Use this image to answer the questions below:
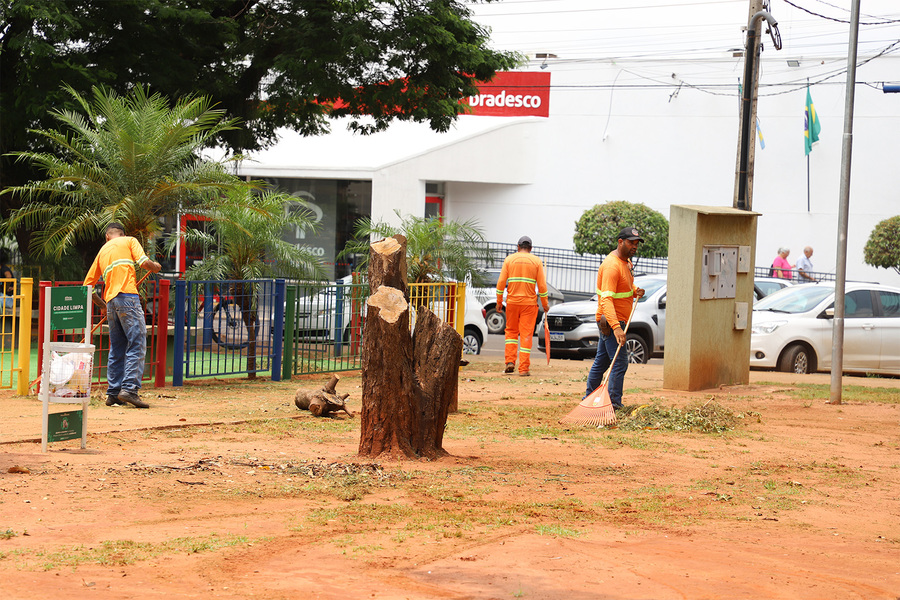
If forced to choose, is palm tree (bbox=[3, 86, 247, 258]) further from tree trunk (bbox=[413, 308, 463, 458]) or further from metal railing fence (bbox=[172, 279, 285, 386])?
tree trunk (bbox=[413, 308, 463, 458])

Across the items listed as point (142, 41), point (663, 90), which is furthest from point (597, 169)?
point (142, 41)

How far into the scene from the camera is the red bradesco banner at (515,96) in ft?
112

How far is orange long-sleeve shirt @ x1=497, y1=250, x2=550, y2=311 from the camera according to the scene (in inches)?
576

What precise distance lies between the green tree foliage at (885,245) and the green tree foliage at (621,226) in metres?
5.44

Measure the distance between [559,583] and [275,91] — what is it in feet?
49.6

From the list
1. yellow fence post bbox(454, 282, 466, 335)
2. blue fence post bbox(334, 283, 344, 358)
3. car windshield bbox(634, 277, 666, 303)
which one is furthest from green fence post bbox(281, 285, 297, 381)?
car windshield bbox(634, 277, 666, 303)

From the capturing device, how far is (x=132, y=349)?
34.3 feet

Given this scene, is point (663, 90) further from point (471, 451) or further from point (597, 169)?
point (471, 451)

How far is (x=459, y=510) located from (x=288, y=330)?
7519 millimetres

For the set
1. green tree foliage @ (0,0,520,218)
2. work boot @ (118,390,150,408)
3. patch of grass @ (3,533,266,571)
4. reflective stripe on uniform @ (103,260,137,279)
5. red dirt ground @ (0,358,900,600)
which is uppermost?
green tree foliage @ (0,0,520,218)

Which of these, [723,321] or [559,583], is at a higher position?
[723,321]

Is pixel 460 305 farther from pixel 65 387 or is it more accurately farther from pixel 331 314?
pixel 65 387

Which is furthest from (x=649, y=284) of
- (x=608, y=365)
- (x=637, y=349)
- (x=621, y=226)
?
(x=621, y=226)

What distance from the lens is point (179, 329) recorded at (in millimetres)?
12328
